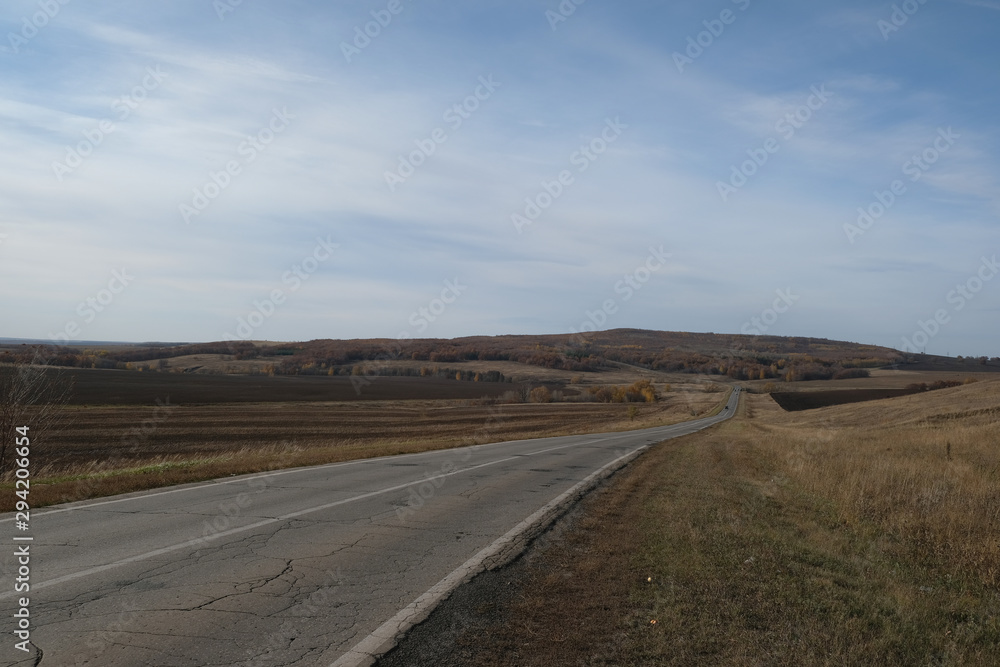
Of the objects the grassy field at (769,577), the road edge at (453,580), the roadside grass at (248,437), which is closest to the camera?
the road edge at (453,580)

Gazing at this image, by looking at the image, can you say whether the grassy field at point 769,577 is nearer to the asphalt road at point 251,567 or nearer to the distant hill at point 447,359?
the asphalt road at point 251,567

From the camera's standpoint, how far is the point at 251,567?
22.6ft

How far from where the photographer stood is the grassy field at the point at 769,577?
197 inches

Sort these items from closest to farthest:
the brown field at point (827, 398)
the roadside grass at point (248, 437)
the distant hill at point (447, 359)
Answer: the roadside grass at point (248, 437) < the brown field at point (827, 398) < the distant hill at point (447, 359)

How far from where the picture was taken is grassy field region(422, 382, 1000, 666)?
502cm

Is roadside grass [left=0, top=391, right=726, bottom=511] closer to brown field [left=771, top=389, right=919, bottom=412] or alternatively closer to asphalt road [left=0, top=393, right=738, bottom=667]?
asphalt road [left=0, top=393, right=738, bottom=667]

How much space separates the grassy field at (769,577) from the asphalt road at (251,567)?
3.26 ft

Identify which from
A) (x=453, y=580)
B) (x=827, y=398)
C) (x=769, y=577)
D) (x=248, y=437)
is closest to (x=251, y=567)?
(x=453, y=580)

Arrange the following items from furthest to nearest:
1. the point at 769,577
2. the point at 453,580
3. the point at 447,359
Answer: the point at 447,359
the point at 769,577
the point at 453,580

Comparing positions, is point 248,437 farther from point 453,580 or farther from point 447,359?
point 447,359

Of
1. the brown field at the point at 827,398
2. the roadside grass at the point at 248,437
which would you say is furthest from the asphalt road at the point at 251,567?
the brown field at the point at 827,398

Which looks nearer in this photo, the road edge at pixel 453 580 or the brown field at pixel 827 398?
the road edge at pixel 453 580

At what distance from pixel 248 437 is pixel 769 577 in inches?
1492

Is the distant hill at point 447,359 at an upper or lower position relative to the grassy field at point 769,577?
upper
